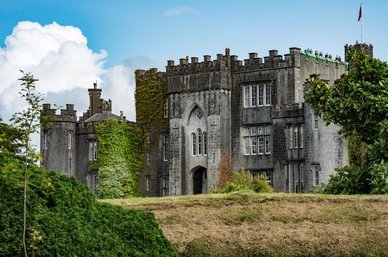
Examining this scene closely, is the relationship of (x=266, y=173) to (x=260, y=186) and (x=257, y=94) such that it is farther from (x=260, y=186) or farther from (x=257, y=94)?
(x=260, y=186)

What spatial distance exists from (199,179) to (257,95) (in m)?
6.93

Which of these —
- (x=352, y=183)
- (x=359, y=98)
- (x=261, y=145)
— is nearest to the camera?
(x=352, y=183)

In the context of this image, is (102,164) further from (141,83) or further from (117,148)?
(141,83)

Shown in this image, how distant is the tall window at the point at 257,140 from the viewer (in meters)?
64.2

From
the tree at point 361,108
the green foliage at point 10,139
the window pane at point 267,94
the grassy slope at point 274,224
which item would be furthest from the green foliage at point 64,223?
the window pane at point 267,94

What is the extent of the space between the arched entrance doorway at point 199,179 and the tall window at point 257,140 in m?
3.76

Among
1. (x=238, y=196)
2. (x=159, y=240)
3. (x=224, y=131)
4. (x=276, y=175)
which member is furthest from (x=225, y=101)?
(x=159, y=240)

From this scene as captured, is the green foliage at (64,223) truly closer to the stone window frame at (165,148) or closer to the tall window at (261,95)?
the tall window at (261,95)

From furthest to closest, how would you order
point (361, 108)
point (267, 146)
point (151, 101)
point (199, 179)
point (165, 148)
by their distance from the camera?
point (151, 101), point (165, 148), point (199, 179), point (267, 146), point (361, 108)

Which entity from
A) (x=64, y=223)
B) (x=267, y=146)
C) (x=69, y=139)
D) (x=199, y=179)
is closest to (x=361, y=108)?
(x=64, y=223)

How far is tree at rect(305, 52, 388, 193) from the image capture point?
103 feet

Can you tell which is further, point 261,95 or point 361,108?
point 261,95

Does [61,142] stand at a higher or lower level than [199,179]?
higher

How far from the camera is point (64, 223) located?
1692cm
